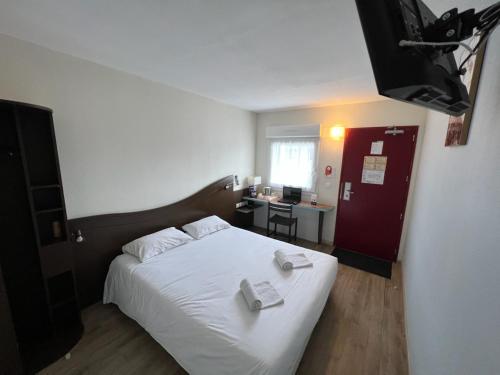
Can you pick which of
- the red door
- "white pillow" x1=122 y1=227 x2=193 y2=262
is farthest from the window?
"white pillow" x1=122 y1=227 x2=193 y2=262

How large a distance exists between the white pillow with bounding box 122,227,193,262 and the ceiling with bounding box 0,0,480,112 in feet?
6.00

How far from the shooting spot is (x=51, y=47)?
169cm

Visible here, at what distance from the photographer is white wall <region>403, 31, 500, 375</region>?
24.0 inches

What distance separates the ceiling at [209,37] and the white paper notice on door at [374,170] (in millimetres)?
1180

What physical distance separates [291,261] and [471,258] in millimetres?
1498

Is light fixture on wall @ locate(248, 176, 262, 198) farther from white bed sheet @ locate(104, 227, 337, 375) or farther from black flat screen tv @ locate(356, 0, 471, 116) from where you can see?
black flat screen tv @ locate(356, 0, 471, 116)

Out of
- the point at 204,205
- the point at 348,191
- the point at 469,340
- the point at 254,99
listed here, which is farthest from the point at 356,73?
the point at 204,205

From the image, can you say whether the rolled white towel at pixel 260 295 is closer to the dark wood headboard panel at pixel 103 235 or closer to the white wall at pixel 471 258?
the white wall at pixel 471 258

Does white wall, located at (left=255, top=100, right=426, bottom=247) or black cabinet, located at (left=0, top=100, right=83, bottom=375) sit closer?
black cabinet, located at (left=0, top=100, right=83, bottom=375)

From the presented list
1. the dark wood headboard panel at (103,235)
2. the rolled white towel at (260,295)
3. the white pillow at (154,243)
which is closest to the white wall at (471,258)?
the rolled white towel at (260,295)

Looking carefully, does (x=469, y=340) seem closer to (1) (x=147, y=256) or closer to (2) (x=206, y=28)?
(2) (x=206, y=28)

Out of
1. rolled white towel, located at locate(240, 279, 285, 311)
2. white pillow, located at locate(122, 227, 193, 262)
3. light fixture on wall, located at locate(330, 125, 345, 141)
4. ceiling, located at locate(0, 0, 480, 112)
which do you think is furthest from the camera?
light fixture on wall, located at locate(330, 125, 345, 141)

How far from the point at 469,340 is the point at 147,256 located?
2.32 meters

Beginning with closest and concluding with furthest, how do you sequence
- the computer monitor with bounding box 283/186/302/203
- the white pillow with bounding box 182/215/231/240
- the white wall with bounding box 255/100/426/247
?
the white pillow with bounding box 182/215/231/240
the white wall with bounding box 255/100/426/247
the computer monitor with bounding box 283/186/302/203
